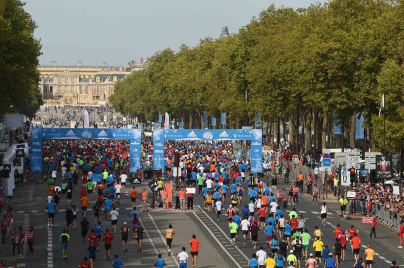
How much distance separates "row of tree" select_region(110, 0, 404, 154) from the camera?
64.4 meters

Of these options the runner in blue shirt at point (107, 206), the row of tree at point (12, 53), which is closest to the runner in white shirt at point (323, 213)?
the runner in blue shirt at point (107, 206)

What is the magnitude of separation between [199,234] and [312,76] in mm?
30573

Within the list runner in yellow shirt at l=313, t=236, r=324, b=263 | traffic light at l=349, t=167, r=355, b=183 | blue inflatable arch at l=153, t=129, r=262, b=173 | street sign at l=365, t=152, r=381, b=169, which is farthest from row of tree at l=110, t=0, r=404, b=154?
runner in yellow shirt at l=313, t=236, r=324, b=263

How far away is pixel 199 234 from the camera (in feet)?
152

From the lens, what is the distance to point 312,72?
245ft

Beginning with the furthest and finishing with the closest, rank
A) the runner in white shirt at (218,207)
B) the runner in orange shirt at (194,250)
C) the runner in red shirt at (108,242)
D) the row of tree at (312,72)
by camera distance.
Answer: the row of tree at (312,72) → the runner in white shirt at (218,207) → the runner in red shirt at (108,242) → the runner in orange shirt at (194,250)

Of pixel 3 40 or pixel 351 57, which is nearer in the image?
pixel 3 40

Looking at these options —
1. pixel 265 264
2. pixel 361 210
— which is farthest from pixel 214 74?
pixel 265 264

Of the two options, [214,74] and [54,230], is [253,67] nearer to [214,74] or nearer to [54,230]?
[214,74]

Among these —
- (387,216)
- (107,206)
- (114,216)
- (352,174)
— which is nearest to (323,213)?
(387,216)

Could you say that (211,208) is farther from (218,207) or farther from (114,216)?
(114,216)

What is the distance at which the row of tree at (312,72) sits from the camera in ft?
211

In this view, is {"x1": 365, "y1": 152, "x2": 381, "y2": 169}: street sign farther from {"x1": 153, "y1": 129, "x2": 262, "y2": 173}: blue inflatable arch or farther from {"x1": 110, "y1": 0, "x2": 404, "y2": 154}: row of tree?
{"x1": 153, "y1": 129, "x2": 262, "y2": 173}: blue inflatable arch

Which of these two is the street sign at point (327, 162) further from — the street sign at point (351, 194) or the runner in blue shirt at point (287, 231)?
the runner in blue shirt at point (287, 231)
